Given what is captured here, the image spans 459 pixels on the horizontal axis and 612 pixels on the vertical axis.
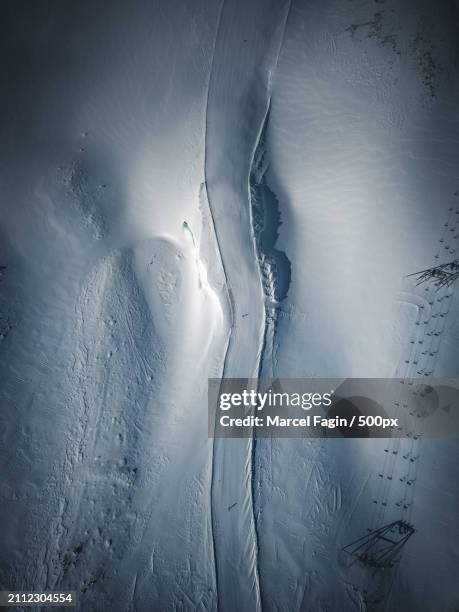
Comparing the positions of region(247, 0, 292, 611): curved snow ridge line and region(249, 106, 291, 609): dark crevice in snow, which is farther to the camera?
region(249, 106, 291, 609): dark crevice in snow

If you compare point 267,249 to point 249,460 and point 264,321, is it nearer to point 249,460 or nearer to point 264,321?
point 264,321

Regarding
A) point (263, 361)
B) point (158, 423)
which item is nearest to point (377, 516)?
point (263, 361)

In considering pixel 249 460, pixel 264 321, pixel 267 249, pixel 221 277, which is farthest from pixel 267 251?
pixel 249 460

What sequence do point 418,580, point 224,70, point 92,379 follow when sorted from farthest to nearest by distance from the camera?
point 224,70, point 92,379, point 418,580

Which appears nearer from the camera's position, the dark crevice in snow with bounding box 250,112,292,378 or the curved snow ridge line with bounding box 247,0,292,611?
the curved snow ridge line with bounding box 247,0,292,611

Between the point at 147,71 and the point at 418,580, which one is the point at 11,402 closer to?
the point at 147,71

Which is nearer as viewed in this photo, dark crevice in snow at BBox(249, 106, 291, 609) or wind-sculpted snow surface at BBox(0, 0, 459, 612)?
wind-sculpted snow surface at BBox(0, 0, 459, 612)

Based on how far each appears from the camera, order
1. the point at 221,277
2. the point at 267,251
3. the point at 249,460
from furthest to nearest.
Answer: the point at 267,251
the point at 221,277
the point at 249,460

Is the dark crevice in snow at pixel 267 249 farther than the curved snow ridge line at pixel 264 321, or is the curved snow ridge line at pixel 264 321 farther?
the dark crevice in snow at pixel 267 249
